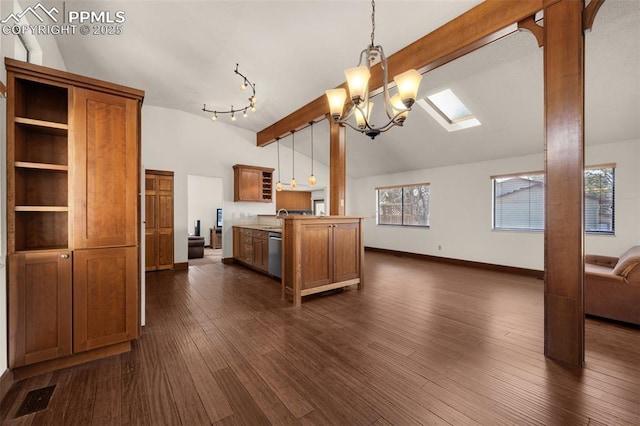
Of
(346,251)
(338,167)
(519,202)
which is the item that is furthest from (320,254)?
(519,202)

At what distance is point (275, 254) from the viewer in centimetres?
452

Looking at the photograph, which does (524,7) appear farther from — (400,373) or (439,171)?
(439,171)

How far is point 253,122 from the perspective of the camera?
6.35m

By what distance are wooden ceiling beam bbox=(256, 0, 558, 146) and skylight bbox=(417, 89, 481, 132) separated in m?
1.32

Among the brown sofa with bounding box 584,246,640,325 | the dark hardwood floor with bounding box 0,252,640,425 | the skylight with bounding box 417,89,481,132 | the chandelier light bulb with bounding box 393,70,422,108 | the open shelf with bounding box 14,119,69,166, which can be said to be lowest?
the dark hardwood floor with bounding box 0,252,640,425

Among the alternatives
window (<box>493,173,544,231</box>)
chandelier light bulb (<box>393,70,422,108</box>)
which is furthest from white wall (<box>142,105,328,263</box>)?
chandelier light bulb (<box>393,70,422,108</box>)

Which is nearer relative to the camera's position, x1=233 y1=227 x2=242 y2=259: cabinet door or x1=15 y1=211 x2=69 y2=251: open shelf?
x1=15 y1=211 x2=69 y2=251: open shelf

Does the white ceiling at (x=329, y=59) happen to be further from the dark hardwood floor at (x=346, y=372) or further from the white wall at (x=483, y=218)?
the dark hardwood floor at (x=346, y=372)

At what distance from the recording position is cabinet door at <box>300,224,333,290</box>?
357 cm

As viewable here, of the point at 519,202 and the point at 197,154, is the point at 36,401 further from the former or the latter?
the point at 519,202

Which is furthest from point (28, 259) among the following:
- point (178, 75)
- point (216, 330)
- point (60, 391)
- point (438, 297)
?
point (438, 297)

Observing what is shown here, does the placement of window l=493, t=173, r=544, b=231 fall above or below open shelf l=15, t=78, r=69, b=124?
below

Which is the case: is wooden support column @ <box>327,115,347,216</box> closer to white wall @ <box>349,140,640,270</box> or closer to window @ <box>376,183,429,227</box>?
white wall @ <box>349,140,640,270</box>

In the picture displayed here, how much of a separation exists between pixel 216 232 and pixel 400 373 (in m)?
8.21
